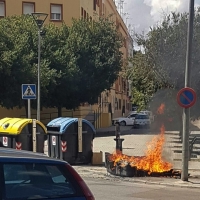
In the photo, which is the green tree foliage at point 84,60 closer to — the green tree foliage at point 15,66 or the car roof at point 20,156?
the green tree foliage at point 15,66

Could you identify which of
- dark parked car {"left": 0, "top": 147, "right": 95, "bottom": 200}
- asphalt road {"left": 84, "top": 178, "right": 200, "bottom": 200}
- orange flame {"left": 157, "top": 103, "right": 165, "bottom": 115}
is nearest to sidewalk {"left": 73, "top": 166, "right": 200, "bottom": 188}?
asphalt road {"left": 84, "top": 178, "right": 200, "bottom": 200}

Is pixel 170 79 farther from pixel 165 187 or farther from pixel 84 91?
pixel 84 91

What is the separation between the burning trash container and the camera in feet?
57.1

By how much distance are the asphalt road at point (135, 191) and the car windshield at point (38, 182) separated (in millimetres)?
6050

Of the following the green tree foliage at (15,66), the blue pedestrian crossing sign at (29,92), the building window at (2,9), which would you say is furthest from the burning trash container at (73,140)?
the building window at (2,9)

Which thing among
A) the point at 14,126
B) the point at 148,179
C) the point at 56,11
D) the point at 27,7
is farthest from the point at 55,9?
the point at 148,179

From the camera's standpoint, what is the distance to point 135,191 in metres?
12.4

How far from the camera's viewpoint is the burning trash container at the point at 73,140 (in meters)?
17.4

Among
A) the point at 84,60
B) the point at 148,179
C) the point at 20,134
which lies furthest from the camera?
the point at 84,60

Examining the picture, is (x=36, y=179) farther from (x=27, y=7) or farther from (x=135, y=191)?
(x=27, y=7)

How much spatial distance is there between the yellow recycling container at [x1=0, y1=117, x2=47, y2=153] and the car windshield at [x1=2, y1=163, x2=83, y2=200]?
1213 centimetres

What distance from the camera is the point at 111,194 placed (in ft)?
38.5

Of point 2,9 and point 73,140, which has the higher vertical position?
point 2,9

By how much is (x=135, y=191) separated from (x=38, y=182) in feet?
25.6
